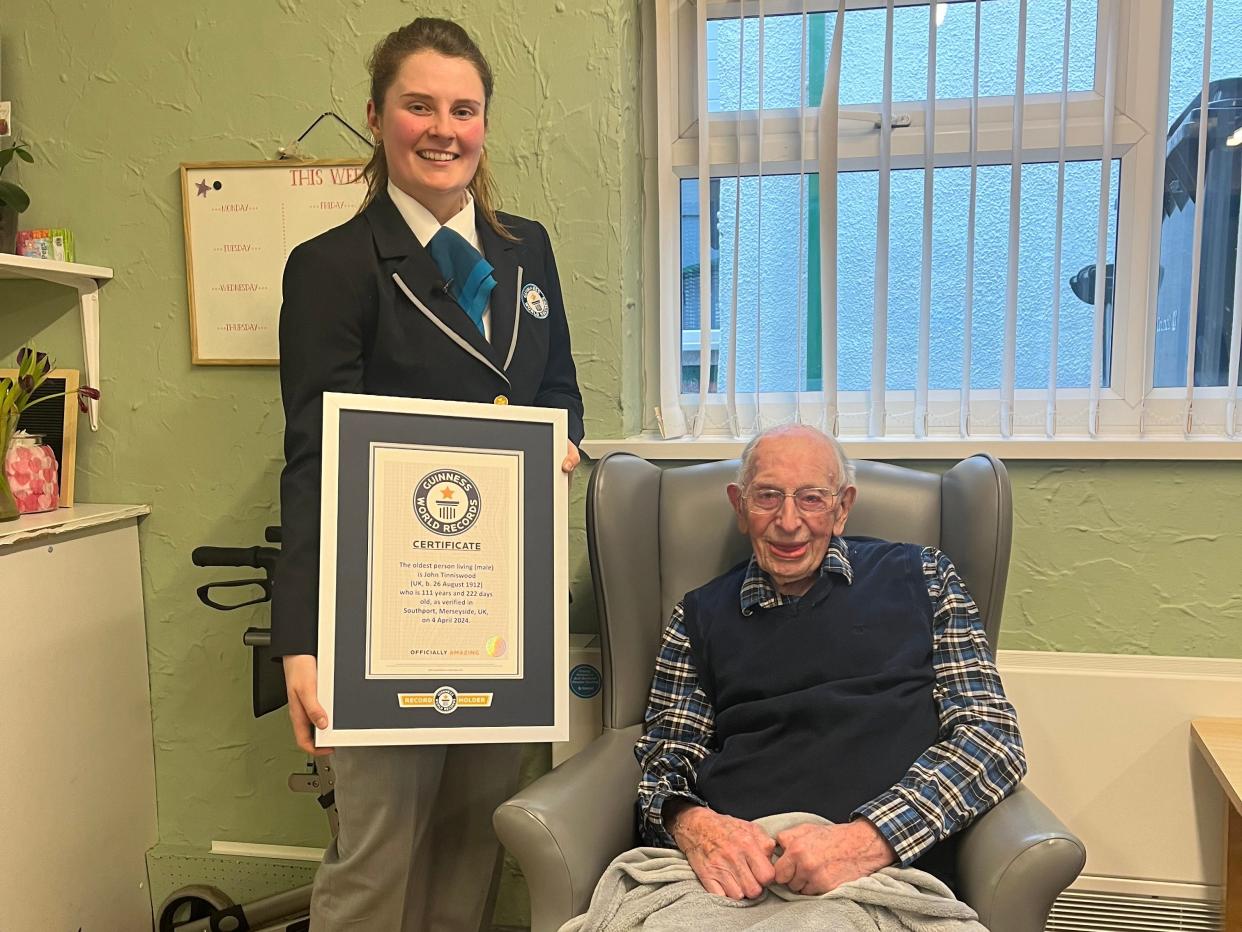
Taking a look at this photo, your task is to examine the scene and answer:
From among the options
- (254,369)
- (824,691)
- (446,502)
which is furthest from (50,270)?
(824,691)

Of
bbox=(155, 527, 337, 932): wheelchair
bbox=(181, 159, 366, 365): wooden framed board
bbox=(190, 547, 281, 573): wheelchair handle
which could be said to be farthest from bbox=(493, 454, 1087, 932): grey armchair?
bbox=(181, 159, 366, 365): wooden framed board

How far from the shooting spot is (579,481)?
1914 millimetres

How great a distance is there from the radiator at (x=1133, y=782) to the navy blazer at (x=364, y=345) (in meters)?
1.09

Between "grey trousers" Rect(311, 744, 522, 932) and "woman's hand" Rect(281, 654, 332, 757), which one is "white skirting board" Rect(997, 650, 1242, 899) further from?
"woman's hand" Rect(281, 654, 332, 757)

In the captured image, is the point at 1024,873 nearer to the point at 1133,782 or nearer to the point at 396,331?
the point at 1133,782

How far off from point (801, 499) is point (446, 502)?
20.7 inches

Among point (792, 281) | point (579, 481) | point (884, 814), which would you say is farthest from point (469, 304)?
point (884, 814)

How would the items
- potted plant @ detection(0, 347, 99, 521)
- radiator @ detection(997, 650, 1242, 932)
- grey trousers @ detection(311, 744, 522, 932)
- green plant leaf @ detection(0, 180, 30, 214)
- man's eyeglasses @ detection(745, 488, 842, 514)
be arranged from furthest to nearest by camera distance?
green plant leaf @ detection(0, 180, 30, 214), potted plant @ detection(0, 347, 99, 521), radiator @ detection(997, 650, 1242, 932), man's eyeglasses @ detection(745, 488, 842, 514), grey trousers @ detection(311, 744, 522, 932)

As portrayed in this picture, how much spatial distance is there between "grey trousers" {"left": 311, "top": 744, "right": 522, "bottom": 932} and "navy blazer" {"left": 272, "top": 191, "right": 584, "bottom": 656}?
0.75 feet

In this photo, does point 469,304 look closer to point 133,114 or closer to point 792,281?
point 792,281

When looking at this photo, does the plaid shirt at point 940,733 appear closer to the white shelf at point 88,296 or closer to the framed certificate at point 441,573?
the framed certificate at point 441,573

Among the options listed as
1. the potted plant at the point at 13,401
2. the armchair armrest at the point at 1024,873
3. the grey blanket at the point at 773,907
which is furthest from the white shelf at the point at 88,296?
the armchair armrest at the point at 1024,873

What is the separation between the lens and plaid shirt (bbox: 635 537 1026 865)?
124cm

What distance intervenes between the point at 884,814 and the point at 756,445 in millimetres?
566
